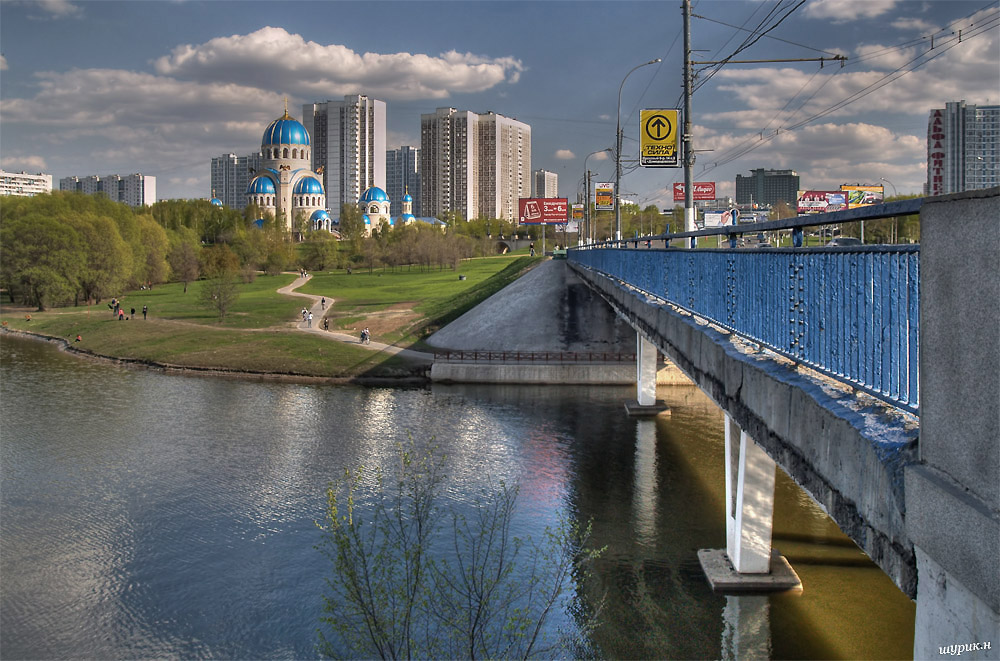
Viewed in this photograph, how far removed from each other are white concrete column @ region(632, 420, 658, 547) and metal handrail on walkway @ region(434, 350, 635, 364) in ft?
40.0

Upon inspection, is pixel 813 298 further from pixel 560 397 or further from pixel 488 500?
pixel 560 397

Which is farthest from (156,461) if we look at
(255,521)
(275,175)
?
(275,175)

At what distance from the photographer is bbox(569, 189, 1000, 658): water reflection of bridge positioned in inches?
173

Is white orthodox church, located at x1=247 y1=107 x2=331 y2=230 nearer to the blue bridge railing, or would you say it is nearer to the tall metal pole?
the tall metal pole

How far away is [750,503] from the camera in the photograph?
1853 centimetres

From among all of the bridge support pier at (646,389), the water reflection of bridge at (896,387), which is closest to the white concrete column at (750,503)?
the water reflection of bridge at (896,387)

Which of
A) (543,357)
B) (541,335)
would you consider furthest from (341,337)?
(543,357)

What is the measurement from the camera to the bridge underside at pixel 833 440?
17.9 ft

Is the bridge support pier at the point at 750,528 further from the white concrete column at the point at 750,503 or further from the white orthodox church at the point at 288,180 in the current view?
the white orthodox church at the point at 288,180

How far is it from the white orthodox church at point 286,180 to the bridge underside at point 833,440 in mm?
156597

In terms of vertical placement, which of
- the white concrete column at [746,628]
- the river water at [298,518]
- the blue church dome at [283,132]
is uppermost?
the blue church dome at [283,132]

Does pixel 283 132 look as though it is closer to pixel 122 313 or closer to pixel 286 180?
pixel 286 180

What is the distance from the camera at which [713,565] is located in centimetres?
1928

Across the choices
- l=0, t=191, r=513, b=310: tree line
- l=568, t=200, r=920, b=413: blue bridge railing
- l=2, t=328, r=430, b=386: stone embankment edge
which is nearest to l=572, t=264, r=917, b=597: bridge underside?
l=568, t=200, r=920, b=413: blue bridge railing
